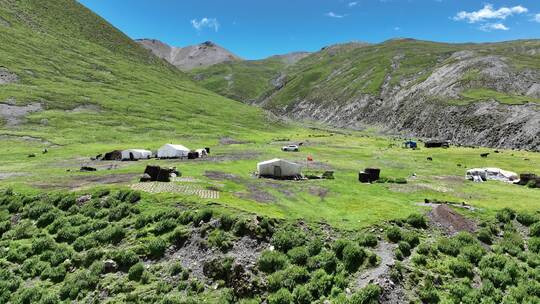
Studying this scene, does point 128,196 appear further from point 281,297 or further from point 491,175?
point 491,175

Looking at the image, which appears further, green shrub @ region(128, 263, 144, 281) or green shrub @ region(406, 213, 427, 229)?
green shrub @ region(406, 213, 427, 229)

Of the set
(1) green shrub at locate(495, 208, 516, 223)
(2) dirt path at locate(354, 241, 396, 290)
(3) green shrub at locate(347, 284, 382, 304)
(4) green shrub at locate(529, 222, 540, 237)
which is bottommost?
(3) green shrub at locate(347, 284, 382, 304)

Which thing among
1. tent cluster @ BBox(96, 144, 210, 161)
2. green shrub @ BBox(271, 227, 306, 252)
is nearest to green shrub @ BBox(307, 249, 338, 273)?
green shrub @ BBox(271, 227, 306, 252)

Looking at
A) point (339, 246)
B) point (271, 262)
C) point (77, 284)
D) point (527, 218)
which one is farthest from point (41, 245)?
point (527, 218)

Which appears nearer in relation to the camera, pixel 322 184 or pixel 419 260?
pixel 419 260

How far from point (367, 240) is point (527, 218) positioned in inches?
659

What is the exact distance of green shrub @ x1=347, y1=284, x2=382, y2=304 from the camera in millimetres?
24266

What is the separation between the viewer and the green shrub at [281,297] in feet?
82.1

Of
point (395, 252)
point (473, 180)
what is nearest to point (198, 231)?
point (395, 252)

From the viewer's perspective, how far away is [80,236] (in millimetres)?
34062

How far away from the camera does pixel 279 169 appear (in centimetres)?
5612

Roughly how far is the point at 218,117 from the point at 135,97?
37262 millimetres

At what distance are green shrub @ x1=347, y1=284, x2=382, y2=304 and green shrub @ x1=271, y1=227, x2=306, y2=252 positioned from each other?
6.95 metres

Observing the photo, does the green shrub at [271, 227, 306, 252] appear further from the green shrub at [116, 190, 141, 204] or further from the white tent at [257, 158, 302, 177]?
the white tent at [257, 158, 302, 177]
